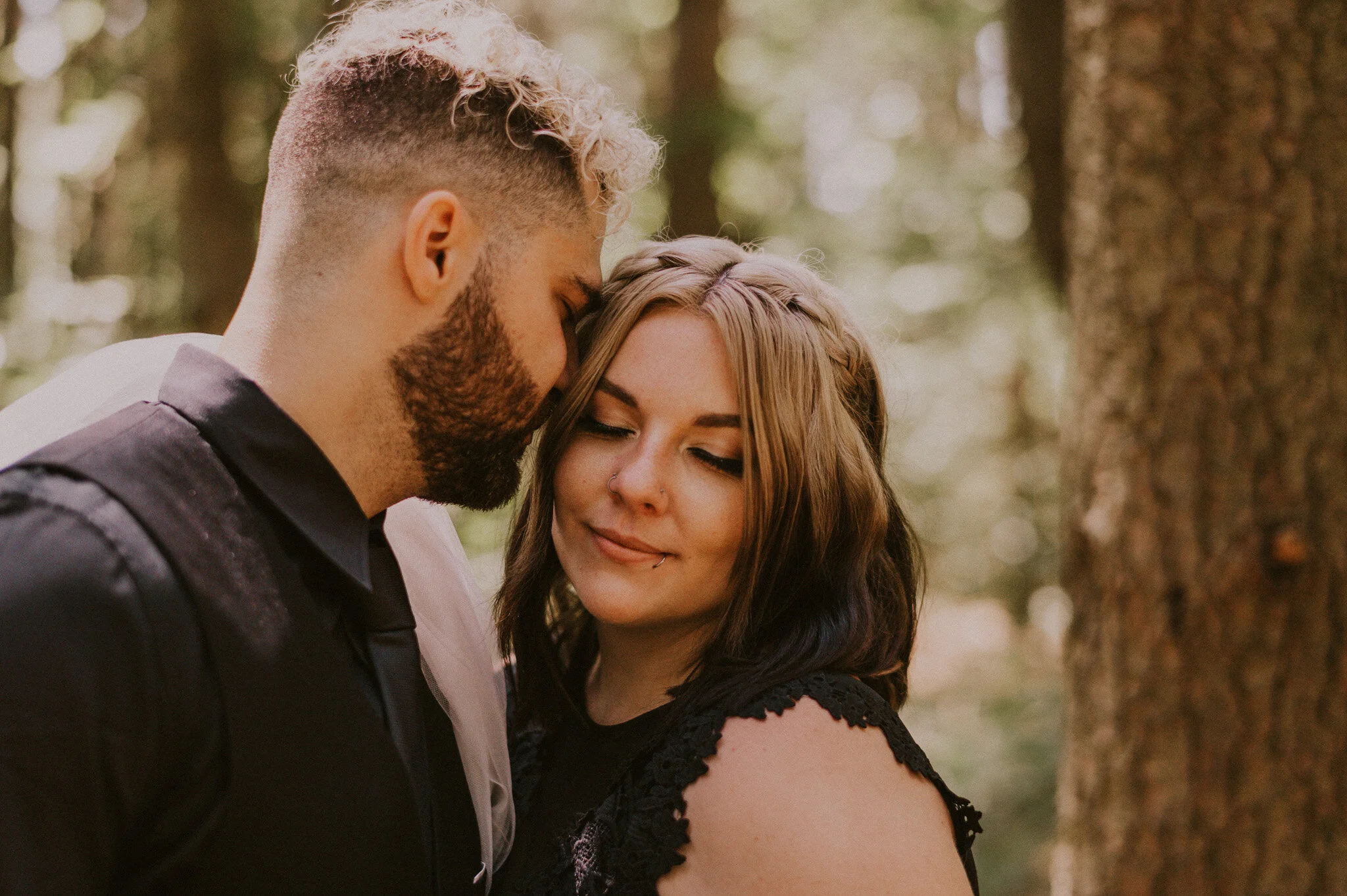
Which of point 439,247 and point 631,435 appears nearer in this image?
point 439,247

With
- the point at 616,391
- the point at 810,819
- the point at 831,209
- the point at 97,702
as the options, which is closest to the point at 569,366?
the point at 616,391

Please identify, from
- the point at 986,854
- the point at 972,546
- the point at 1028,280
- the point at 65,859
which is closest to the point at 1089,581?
the point at 65,859

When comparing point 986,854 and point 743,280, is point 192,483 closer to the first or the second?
point 743,280

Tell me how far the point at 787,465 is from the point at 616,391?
0.38 meters

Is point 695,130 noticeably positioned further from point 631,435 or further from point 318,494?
point 318,494

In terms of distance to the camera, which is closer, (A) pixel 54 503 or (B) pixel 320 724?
(A) pixel 54 503

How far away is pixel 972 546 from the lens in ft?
46.1

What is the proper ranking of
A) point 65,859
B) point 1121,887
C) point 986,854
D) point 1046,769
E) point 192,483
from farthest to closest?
point 1046,769
point 986,854
point 1121,887
point 192,483
point 65,859

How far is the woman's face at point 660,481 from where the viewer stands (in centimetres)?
223

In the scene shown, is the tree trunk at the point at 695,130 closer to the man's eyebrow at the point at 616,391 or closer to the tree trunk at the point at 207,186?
the tree trunk at the point at 207,186

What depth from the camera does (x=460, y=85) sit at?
2.11m

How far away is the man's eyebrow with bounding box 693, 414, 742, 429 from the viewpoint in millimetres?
2234

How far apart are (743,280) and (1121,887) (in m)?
1.86

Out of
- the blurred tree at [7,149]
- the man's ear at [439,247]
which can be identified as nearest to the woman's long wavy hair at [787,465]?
the man's ear at [439,247]
